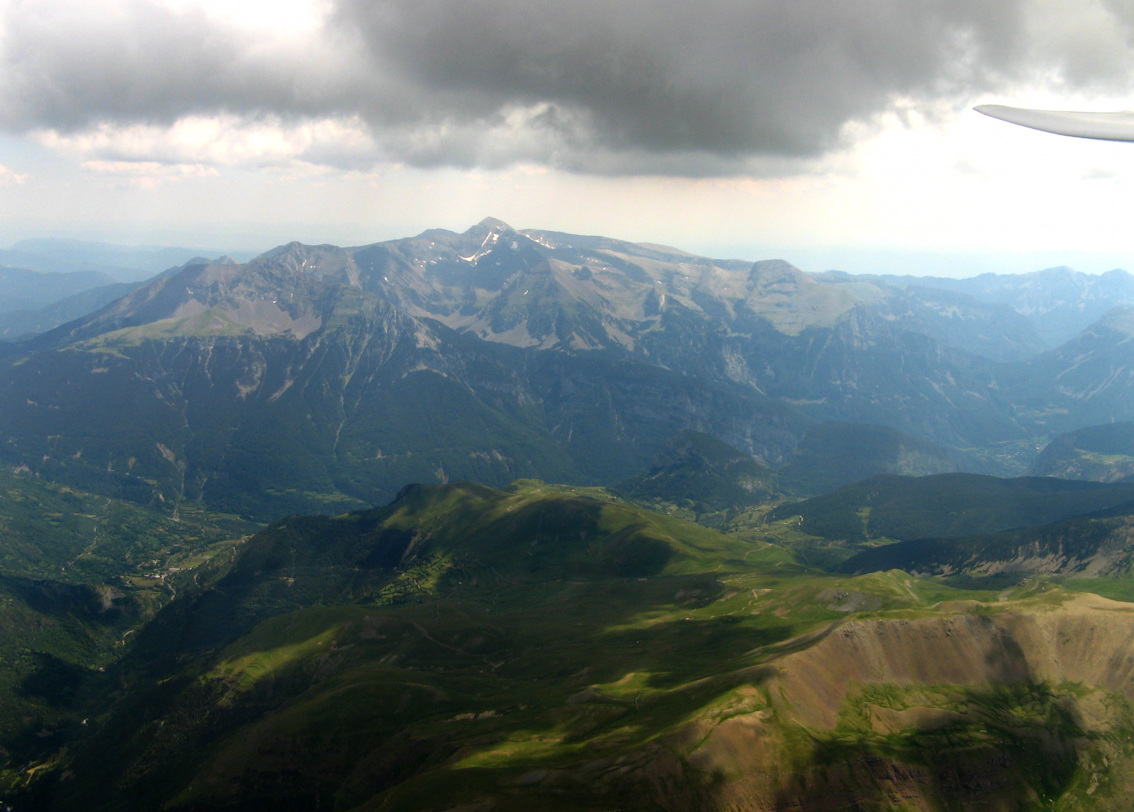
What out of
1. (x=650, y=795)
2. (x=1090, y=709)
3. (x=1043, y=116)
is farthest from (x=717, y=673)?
(x=1043, y=116)

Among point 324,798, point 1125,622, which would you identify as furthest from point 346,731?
point 1125,622

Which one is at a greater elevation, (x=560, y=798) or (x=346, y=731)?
(x=560, y=798)

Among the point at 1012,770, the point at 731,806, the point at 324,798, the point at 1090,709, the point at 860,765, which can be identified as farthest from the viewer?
the point at 324,798

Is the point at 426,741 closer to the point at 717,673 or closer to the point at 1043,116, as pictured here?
the point at 717,673

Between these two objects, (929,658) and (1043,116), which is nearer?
(1043,116)

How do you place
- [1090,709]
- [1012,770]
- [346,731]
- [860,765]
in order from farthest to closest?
[346,731], [1090,709], [1012,770], [860,765]

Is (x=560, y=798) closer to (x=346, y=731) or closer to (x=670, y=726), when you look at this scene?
(x=670, y=726)

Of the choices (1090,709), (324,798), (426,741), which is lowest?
(324,798)
